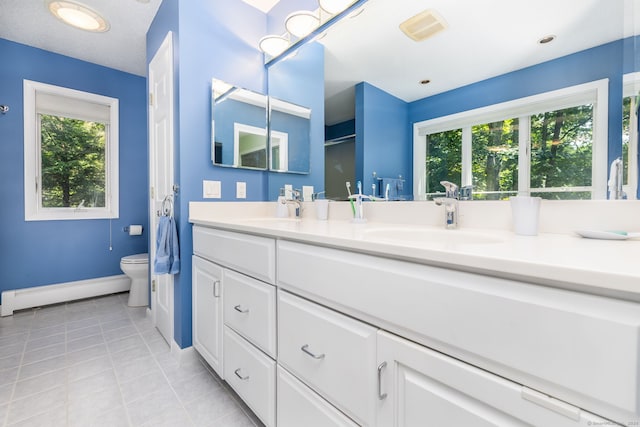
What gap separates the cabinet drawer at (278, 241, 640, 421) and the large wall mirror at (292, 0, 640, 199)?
25.8 inches

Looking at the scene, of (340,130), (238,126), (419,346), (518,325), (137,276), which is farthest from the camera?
(137,276)

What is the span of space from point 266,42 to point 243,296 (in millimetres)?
1628

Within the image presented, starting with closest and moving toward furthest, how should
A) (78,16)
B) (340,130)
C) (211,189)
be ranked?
(340,130) → (211,189) → (78,16)

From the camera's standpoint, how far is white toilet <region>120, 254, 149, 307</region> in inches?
97.3

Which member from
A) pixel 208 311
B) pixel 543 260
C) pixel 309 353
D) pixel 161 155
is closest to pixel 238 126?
pixel 161 155

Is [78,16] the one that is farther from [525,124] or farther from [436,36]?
[525,124]

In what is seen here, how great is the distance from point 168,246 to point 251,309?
2.73 feet

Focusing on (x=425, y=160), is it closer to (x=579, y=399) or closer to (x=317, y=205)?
(x=317, y=205)

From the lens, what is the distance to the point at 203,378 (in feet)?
4.98

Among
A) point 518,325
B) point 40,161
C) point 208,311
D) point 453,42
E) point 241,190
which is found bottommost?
point 208,311

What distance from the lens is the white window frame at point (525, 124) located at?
83cm

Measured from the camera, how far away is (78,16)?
78.7 inches

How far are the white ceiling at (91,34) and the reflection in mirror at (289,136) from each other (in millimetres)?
1099

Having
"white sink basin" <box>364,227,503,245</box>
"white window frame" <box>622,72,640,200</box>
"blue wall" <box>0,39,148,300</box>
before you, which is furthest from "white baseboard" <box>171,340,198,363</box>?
"white window frame" <box>622,72,640,200</box>
